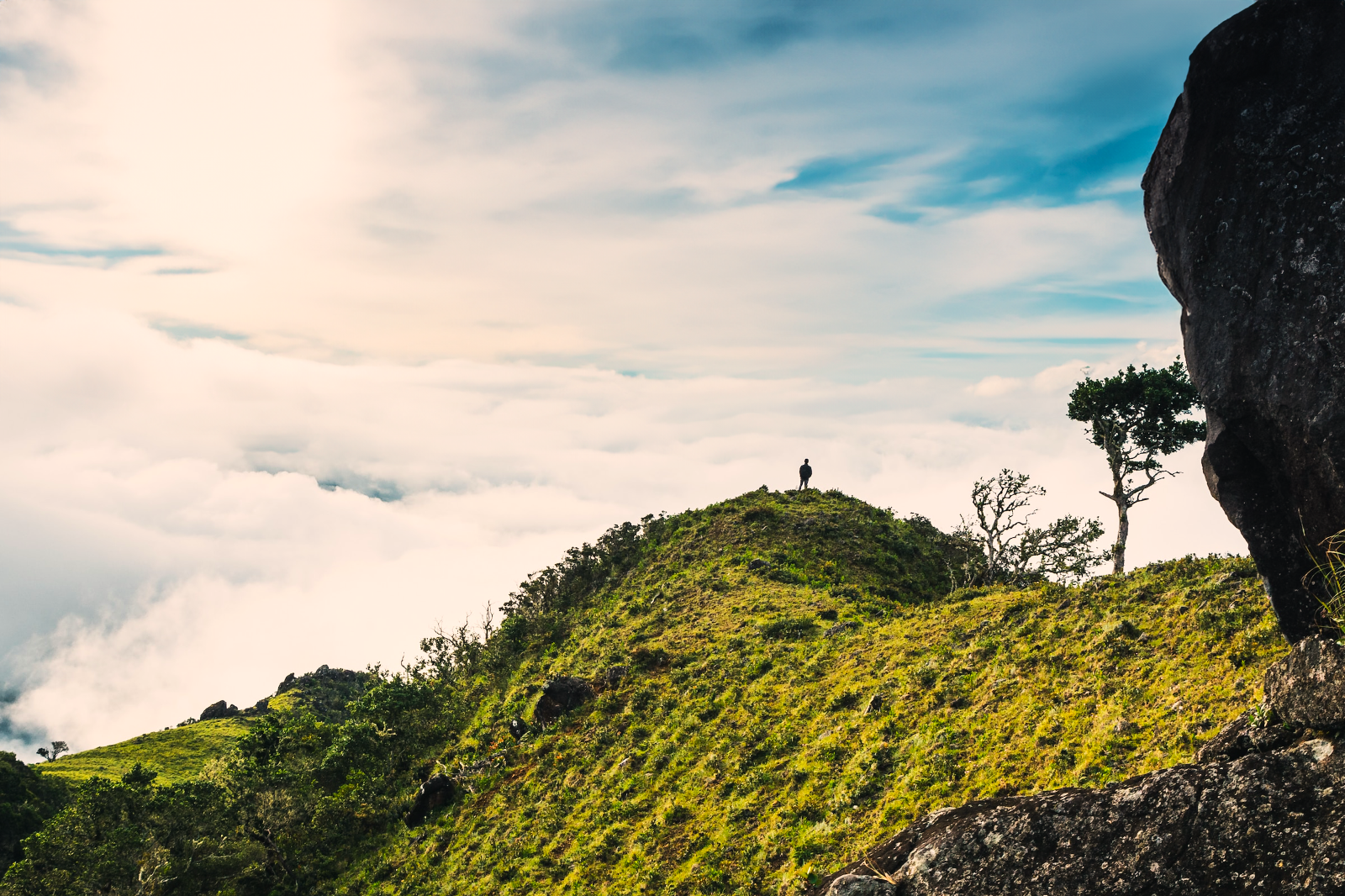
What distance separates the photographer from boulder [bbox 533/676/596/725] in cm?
4219

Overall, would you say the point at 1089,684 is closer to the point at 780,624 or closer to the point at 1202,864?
the point at 1202,864

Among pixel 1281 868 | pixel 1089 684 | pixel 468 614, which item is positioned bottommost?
pixel 1089 684

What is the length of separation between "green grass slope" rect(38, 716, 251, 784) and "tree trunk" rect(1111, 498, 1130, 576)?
122 meters

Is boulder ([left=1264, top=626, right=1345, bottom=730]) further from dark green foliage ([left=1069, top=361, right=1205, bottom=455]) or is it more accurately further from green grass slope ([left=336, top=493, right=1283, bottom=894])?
dark green foliage ([left=1069, top=361, right=1205, bottom=455])

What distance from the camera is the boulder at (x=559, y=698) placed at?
42.2 metres

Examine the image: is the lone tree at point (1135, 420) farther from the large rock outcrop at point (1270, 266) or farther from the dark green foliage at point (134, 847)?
the dark green foliage at point (134, 847)

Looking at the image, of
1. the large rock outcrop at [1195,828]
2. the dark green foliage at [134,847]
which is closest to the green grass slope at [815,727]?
the large rock outcrop at [1195,828]

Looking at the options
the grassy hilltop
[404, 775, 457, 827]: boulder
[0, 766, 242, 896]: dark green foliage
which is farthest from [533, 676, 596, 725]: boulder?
[0, 766, 242, 896]: dark green foliage

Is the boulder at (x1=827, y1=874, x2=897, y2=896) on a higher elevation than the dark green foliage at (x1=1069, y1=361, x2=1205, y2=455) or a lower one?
lower

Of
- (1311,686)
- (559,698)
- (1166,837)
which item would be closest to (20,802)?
(559,698)

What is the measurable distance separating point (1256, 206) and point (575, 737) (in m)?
37.9

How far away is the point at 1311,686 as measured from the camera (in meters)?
8.47

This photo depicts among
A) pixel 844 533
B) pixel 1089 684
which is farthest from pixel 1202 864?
pixel 844 533

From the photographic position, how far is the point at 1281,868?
7.25 metres
